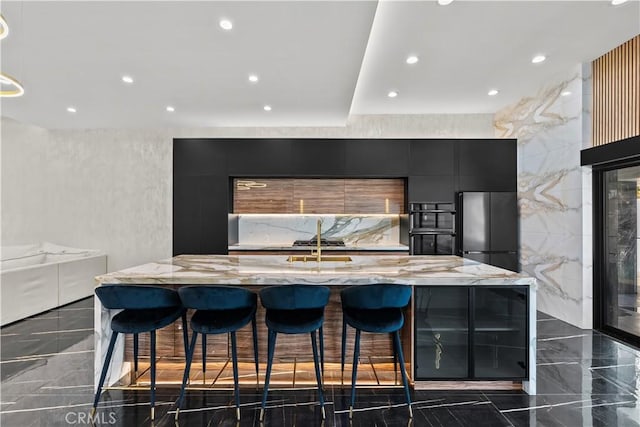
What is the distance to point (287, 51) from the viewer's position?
3098mm

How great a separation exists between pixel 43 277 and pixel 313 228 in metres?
3.84

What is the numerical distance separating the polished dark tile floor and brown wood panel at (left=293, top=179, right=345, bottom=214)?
317 cm

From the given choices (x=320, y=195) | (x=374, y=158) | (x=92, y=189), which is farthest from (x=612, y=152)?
(x=92, y=189)

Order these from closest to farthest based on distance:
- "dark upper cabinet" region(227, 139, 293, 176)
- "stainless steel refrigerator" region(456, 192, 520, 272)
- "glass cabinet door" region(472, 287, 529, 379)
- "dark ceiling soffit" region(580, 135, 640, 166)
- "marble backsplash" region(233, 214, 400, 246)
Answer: "glass cabinet door" region(472, 287, 529, 379) < "dark ceiling soffit" region(580, 135, 640, 166) < "stainless steel refrigerator" region(456, 192, 520, 272) < "dark upper cabinet" region(227, 139, 293, 176) < "marble backsplash" region(233, 214, 400, 246)

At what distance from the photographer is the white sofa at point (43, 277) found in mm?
3936

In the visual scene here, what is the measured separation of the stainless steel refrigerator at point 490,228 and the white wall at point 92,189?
4.54 m

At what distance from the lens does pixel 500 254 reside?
482 cm

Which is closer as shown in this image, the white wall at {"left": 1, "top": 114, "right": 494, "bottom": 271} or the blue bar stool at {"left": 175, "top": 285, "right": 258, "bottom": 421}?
the blue bar stool at {"left": 175, "top": 285, "right": 258, "bottom": 421}

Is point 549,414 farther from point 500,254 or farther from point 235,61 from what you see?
point 235,61

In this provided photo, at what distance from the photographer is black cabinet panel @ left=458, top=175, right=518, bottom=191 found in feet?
16.6

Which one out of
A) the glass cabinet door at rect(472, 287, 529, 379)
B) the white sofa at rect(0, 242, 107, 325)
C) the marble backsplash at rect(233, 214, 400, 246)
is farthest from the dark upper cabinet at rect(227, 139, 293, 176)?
the glass cabinet door at rect(472, 287, 529, 379)

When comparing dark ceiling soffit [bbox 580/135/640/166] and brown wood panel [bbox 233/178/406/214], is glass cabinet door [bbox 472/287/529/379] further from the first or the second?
brown wood panel [bbox 233/178/406/214]

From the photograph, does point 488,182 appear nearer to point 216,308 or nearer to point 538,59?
point 538,59

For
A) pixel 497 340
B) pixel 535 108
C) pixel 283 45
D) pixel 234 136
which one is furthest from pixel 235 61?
pixel 535 108
